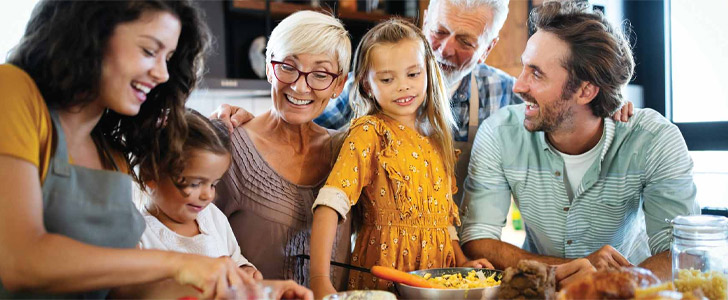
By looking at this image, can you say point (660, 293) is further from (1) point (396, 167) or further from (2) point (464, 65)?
(2) point (464, 65)

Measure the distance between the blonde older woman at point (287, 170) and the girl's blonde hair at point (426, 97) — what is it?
0.25 feet

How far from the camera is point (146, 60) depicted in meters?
1.07

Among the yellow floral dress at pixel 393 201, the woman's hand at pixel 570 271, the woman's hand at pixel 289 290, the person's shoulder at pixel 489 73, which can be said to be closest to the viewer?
the woman's hand at pixel 289 290

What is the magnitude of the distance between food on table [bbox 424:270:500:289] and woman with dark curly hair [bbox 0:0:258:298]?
50 cm

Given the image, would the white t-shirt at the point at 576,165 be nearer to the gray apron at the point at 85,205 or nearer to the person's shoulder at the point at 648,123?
the person's shoulder at the point at 648,123

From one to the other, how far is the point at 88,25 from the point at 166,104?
294 mm

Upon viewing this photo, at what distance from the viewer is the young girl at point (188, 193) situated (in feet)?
4.43

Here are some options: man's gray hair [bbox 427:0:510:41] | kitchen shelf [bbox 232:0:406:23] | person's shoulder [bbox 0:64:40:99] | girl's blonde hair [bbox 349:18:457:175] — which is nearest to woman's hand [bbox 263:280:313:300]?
person's shoulder [bbox 0:64:40:99]

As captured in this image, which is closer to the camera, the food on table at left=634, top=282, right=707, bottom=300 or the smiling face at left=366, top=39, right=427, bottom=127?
the food on table at left=634, top=282, right=707, bottom=300

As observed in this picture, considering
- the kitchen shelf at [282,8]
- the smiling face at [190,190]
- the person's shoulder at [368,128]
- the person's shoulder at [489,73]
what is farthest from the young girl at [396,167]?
the kitchen shelf at [282,8]

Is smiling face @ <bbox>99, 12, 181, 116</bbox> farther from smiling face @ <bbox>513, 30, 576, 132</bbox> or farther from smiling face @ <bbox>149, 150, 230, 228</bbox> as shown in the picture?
smiling face @ <bbox>513, 30, 576, 132</bbox>

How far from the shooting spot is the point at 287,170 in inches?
69.0

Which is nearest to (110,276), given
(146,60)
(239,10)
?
(146,60)

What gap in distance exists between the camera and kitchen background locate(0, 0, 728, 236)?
3174mm
